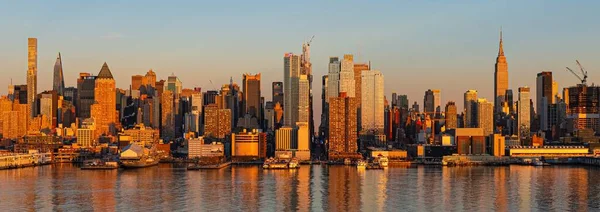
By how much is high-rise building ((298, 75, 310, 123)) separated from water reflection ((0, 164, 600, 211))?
10640cm

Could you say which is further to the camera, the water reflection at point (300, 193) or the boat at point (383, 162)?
the boat at point (383, 162)

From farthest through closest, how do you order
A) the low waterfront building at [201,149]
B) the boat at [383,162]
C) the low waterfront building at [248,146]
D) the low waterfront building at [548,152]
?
the low waterfront building at [201,149] → the low waterfront building at [548,152] → the low waterfront building at [248,146] → the boat at [383,162]

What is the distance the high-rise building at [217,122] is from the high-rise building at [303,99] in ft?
57.1

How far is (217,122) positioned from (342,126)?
41281 millimetres

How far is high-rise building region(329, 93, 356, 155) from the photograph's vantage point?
497 ft

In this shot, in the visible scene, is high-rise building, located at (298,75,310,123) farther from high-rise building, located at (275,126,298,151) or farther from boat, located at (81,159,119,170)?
boat, located at (81,159,119,170)

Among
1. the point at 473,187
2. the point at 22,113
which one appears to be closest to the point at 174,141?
the point at 22,113

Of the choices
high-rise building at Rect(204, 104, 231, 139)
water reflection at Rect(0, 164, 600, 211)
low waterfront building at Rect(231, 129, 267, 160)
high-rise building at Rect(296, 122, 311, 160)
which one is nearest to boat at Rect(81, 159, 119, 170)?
water reflection at Rect(0, 164, 600, 211)

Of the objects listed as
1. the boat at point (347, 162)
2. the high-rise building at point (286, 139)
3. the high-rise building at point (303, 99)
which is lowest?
the boat at point (347, 162)

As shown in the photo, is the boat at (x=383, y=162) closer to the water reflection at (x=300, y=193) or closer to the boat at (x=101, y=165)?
the water reflection at (x=300, y=193)

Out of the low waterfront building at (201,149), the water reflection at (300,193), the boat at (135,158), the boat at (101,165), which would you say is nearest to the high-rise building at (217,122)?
the low waterfront building at (201,149)

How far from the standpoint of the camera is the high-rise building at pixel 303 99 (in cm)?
19488

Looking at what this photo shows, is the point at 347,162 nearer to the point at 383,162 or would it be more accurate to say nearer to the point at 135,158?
the point at 383,162

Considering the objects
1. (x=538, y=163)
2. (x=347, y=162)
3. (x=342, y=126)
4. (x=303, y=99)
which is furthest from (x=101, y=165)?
(x=303, y=99)
